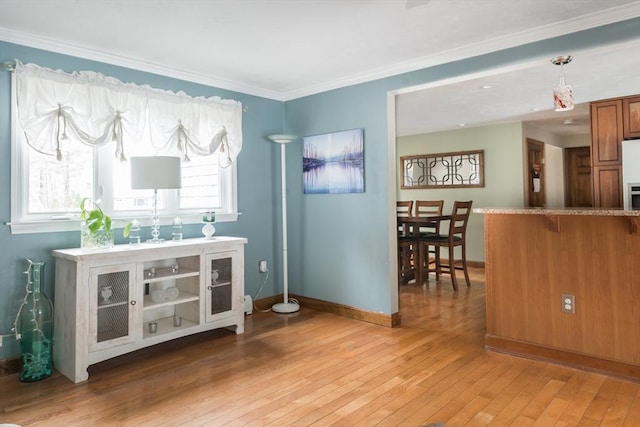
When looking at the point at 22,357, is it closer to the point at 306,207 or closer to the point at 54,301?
the point at 54,301

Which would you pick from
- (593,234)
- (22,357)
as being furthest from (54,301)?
(593,234)

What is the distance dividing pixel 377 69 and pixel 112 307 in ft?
9.41

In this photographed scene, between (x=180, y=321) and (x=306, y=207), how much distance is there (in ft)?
5.68

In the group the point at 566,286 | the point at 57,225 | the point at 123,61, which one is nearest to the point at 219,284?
the point at 57,225

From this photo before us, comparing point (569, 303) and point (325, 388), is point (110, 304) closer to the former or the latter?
point (325, 388)

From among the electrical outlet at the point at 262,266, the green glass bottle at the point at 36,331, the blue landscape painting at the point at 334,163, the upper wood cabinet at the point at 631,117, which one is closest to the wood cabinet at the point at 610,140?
the upper wood cabinet at the point at 631,117

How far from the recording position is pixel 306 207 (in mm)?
4496

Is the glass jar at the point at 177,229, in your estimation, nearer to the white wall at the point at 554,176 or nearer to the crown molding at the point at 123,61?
the crown molding at the point at 123,61

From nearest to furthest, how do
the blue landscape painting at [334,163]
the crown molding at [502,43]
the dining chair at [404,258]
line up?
the crown molding at [502,43] → the blue landscape painting at [334,163] → the dining chair at [404,258]

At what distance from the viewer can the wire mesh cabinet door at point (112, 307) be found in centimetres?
278

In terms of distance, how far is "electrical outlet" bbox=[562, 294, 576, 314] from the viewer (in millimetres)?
2816

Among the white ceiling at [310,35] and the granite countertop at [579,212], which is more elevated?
the white ceiling at [310,35]

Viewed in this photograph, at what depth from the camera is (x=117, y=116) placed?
329 cm

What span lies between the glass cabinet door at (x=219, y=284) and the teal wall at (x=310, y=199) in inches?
21.5
